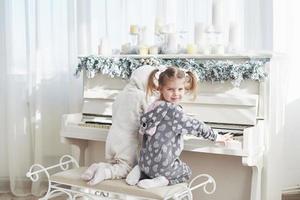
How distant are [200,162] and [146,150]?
1.90 ft

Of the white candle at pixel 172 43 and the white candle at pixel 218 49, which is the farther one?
the white candle at pixel 172 43

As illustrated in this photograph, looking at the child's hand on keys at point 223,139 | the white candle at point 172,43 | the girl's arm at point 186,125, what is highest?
the white candle at point 172,43

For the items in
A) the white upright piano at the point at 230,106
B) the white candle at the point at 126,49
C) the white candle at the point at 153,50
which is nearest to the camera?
the white upright piano at the point at 230,106

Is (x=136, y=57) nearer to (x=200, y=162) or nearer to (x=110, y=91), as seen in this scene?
(x=110, y=91)

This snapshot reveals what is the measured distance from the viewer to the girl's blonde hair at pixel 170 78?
2.39 meters

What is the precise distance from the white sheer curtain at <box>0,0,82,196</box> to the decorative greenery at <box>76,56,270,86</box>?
0.64m

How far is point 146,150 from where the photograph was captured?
2.40 meters

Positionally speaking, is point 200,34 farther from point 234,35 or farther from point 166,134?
point 166,134

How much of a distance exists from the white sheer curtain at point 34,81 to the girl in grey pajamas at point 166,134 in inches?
55.7

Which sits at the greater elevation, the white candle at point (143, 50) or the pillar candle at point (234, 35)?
the pillar candle at point (234, 35)

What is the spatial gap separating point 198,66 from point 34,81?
1585mm

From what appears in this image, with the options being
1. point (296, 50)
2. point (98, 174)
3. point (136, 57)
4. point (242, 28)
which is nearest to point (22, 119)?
point (136, 57)

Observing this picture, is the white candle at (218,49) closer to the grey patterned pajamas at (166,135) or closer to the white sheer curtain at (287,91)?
the white sheer curtain at (287,91)

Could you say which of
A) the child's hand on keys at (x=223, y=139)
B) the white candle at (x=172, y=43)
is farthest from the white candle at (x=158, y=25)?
the child's hand on keys at (x=223, y=139)
